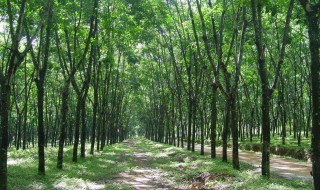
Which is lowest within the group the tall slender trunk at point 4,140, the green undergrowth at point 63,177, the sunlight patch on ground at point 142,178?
the sunlight patch on ground at point 142,178

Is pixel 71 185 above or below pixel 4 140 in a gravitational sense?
below

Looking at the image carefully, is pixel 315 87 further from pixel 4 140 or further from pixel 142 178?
pixel 142 178

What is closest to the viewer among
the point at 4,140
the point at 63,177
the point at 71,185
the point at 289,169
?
the point at 4,140

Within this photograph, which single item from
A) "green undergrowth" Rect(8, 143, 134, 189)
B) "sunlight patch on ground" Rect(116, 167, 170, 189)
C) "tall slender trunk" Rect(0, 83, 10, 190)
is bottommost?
"sunlight patch on ground" Rect(116, 167, 170, 189)

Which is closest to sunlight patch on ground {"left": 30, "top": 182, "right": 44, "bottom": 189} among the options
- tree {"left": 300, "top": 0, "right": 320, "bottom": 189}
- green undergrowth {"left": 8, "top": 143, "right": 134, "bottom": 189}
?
green undergrowth {"left": 8, "top": 143, "right": 134, "bottom": 189}

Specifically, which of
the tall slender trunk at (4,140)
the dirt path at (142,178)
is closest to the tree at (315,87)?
the dirt path at (142,178)

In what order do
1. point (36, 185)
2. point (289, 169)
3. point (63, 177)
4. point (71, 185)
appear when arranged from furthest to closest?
point (289, 169) → point (63, 177) → point (71, 185) → point (36, 185)

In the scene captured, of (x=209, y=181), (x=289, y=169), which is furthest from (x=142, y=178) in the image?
(x=289, y=169)

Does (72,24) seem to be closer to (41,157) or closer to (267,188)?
(41,157)

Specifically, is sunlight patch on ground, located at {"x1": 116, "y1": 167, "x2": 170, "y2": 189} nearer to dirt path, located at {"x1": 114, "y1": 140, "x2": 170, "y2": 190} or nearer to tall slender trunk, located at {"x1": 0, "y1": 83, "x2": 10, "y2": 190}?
dirt path, located at {"x1": 114, "y1": 140, "x2": 170, "y2": 190}

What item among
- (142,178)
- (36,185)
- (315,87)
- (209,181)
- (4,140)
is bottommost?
(142,178)

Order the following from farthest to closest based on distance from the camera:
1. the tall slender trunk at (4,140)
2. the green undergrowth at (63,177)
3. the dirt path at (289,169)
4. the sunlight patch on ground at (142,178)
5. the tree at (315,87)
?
the dirt path at (289,169) < the sunlight patch on ground at (142,178) < the green undergrowth at (63,177) < the tall slender trunk at (4,140) < the tree at (315,87)

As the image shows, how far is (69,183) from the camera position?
13.5 m

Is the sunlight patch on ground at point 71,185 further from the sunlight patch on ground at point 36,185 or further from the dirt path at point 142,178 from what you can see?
the dirt path at point 142,178
